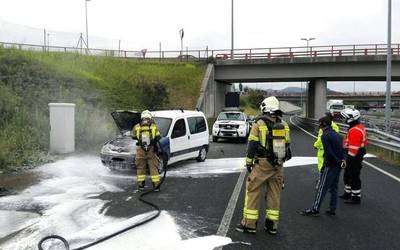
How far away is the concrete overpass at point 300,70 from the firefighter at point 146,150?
27667 millimetres

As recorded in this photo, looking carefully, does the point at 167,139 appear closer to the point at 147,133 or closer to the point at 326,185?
the point at 147,133

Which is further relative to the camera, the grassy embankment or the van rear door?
the grassy embankment

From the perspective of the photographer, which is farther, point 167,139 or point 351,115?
point 167,139

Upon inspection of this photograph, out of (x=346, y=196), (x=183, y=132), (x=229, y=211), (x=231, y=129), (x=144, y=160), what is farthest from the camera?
(x=231, y=129)

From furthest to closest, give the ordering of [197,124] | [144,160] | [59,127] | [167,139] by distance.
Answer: [59,127], [197,124], [167,139], [144,160]

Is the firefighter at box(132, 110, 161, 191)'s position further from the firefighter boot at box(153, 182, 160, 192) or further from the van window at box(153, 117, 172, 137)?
the van window at box(153, 117, 172, 137)

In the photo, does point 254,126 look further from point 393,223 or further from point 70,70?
point 70,70

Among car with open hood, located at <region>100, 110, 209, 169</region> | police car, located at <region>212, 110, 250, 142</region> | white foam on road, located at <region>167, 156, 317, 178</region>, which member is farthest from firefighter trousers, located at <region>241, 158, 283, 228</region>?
police car, located at <region>212, 110, 250, 142</region>

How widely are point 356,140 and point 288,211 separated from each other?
80.9 inches

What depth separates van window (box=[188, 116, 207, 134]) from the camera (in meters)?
14.1

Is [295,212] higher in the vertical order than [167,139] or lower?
lower

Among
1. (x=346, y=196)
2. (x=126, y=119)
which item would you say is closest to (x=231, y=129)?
(x=126, y=119)

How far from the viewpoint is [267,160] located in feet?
20.7

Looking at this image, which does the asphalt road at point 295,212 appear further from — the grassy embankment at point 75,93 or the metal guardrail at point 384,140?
the grassy embankment at point 75,93
